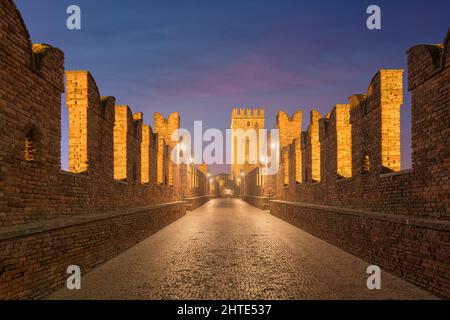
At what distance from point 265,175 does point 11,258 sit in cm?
2792

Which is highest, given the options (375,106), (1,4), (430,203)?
(1,4)

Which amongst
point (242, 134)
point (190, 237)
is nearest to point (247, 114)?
point (242, 134)

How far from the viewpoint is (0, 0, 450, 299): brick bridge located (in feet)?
18.5

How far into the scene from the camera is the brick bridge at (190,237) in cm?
565

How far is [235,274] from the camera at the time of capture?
22.8 ft

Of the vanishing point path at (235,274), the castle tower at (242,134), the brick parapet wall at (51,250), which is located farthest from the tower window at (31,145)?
the castle tower at (242,134)

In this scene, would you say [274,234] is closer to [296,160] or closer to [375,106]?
[375,106]

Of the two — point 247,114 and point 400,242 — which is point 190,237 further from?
point 247,114

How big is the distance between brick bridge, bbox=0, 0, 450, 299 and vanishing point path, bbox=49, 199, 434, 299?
33 millimetres

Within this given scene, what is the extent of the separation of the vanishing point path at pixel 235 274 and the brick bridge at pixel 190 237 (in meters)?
0.03

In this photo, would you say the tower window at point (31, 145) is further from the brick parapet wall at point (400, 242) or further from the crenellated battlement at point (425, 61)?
the crenellated battlement at point (425, 61)

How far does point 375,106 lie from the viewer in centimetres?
945

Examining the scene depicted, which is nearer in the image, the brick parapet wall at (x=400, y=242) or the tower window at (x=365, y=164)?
the brick parapet wall at (x=400, y=242)
